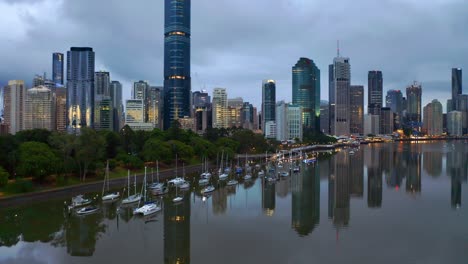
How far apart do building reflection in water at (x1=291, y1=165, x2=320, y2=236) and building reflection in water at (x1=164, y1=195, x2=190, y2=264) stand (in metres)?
11.7

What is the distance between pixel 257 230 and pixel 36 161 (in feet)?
107

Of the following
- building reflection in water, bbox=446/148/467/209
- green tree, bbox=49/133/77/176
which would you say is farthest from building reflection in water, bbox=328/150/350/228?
green tree, bbox=49/133/77/176

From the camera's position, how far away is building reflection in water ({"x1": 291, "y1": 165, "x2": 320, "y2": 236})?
1721 inches

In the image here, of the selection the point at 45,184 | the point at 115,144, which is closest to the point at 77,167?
the point at 45,184

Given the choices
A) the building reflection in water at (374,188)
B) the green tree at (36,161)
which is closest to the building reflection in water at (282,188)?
the building reflection in water at (374,188)

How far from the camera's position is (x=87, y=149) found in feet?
207

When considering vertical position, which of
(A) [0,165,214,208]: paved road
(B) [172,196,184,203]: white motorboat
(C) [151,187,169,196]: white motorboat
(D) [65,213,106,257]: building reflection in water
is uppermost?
(A) [0,165,214,208]: paved road

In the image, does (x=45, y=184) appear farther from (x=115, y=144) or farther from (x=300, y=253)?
(x=300, y=253)

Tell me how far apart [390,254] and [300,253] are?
7.55 m

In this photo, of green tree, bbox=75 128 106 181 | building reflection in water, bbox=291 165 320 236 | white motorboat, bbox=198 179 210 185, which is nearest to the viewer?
building reflection in water, bbox=291 165 320 236

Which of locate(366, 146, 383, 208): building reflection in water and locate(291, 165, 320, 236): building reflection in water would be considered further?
locate(366, 146, 383, 208): building reflection in water

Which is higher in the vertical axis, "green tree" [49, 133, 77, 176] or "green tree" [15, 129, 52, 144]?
"green tree" [15, 129, 52, 144]

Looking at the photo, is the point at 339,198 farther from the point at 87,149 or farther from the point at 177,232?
the point at 87,149

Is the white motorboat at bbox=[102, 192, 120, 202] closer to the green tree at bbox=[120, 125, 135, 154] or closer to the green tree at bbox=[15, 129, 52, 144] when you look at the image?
the green tree at bbox=[15, 129, 52, 144]
